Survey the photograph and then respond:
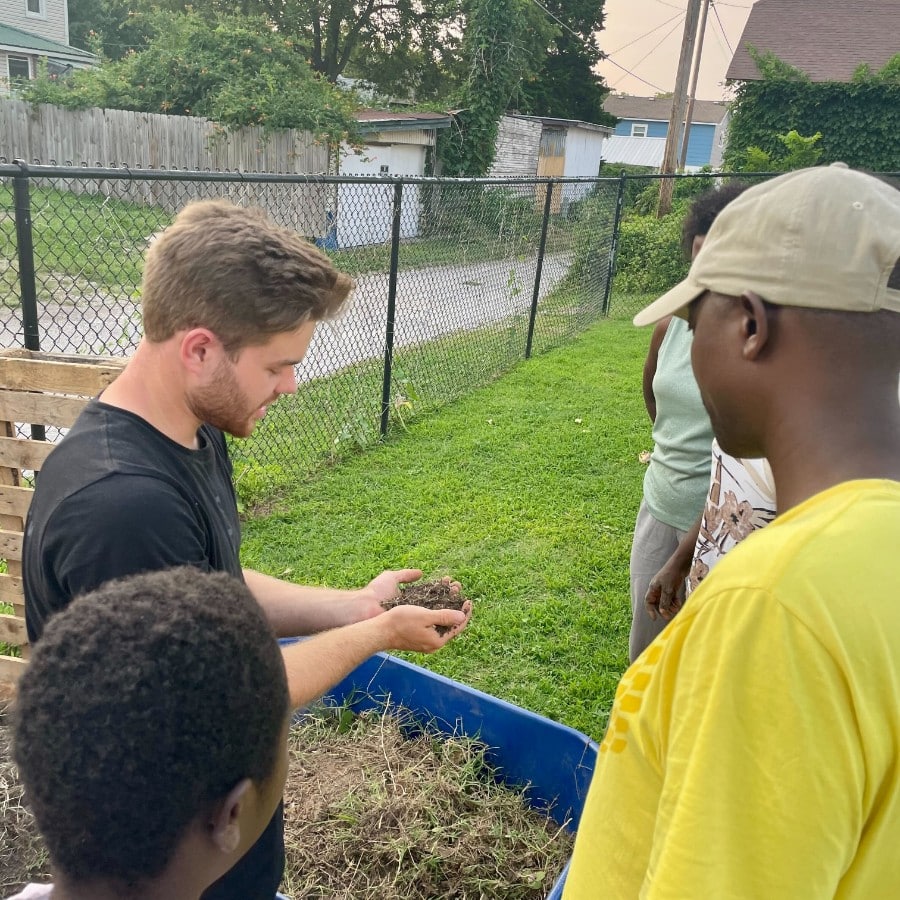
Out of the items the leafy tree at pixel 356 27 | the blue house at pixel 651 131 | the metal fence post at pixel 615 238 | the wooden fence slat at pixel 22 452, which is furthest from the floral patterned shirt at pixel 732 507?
the blue house at pixel 651 131

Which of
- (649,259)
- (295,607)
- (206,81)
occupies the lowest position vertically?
(649,259)

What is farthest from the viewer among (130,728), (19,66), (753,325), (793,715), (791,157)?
(19,66)

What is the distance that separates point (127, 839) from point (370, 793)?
2207 mm

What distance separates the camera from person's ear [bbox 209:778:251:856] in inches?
42.0

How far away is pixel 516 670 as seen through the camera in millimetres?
4070

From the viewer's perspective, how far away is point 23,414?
317cm

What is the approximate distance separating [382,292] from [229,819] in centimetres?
835

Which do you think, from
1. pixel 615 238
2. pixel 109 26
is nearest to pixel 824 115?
pixel 615 238

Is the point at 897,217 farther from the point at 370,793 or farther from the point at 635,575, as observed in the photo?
the point at 370,793

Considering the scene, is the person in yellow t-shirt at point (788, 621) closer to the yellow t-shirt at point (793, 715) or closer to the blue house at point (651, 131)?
the yellow t-shirt at point (793, 715)

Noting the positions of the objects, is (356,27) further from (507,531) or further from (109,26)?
(507,531)

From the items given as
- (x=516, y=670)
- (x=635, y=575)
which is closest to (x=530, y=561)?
(x=516, y=670)

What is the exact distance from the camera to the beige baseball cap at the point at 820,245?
104 cm

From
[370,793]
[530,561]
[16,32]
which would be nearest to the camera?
[370,793]
